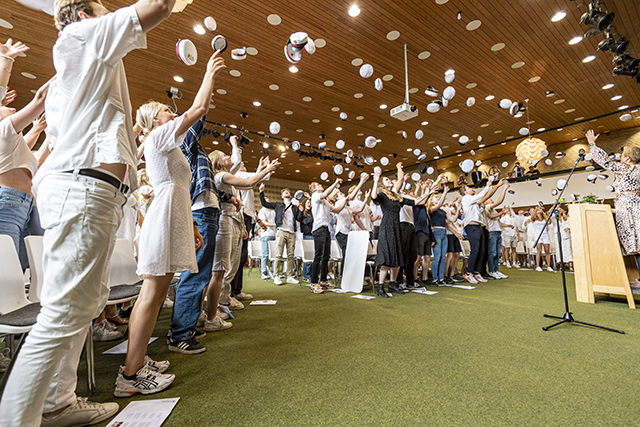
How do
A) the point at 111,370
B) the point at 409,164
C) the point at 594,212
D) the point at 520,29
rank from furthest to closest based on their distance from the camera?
1. the point at 409,164
2. the point at 520,29
3. the point at 594,212
4. the point at 111,370

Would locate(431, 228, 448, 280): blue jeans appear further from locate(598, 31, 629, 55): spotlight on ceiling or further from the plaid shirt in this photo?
the plaid shirt

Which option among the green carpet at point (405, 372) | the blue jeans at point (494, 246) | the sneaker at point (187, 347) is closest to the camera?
the green carpet at point (405, 372)

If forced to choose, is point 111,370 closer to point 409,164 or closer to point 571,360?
point 571,360

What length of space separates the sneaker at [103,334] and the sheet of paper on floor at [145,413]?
126cm

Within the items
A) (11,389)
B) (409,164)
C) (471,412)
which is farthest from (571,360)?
(409,164)

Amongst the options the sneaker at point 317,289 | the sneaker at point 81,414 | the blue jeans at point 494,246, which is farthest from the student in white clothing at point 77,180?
the blue jeans at point 494,246

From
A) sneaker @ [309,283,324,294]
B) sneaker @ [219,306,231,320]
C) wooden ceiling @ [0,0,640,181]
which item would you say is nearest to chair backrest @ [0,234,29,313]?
sneaker @ [219,306,231,320]

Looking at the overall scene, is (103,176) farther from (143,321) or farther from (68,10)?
(143,321)

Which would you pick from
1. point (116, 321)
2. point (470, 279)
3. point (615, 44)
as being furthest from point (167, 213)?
point (615, 44)

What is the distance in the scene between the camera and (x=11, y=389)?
82cm

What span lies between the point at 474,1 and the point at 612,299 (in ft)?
15.6

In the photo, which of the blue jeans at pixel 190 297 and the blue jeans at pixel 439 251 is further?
the blue jeans at pixel 439 251

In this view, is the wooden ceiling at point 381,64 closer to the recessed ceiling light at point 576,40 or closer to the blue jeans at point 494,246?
the recessed ceiling light at point 576,40

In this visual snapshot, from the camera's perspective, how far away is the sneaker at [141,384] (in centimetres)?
140
